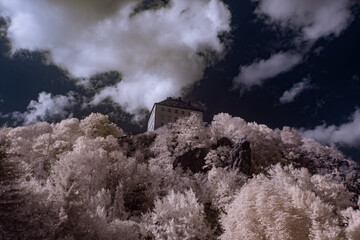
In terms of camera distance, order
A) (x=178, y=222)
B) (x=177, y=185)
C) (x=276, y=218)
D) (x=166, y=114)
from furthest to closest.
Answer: (x=166, y=114)
(x=177, y=185)
(x=178, y=222)
(x=276, y=218)

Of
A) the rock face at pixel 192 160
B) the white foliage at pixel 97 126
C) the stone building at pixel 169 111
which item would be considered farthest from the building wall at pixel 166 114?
the rock face at pixel 192 160

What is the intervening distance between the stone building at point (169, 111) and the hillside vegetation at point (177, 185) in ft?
99.6

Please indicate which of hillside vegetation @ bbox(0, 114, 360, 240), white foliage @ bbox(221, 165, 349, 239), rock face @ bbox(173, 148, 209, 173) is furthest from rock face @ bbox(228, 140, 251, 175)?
white foliage @ bbox(221, 165, 349, 239)

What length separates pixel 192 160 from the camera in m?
53.2

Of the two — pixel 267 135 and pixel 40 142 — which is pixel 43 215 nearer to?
pixel 40 142

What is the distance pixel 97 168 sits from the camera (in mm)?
46625

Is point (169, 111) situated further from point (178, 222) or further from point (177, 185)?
point (178, 222)

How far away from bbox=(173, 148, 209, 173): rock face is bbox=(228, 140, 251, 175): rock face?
623 centimetres

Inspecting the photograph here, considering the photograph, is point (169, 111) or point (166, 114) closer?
point (166, 114)

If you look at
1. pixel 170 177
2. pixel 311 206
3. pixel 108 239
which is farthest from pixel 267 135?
pixel 108 239

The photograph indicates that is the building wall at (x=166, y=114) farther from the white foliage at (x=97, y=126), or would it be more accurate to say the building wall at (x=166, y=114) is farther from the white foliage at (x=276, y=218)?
the white foliage at (x=276, y=218)

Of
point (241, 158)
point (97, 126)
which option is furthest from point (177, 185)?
point (97, 126)

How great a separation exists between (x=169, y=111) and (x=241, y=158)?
6110 centimetres

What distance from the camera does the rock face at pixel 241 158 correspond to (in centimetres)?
4838
